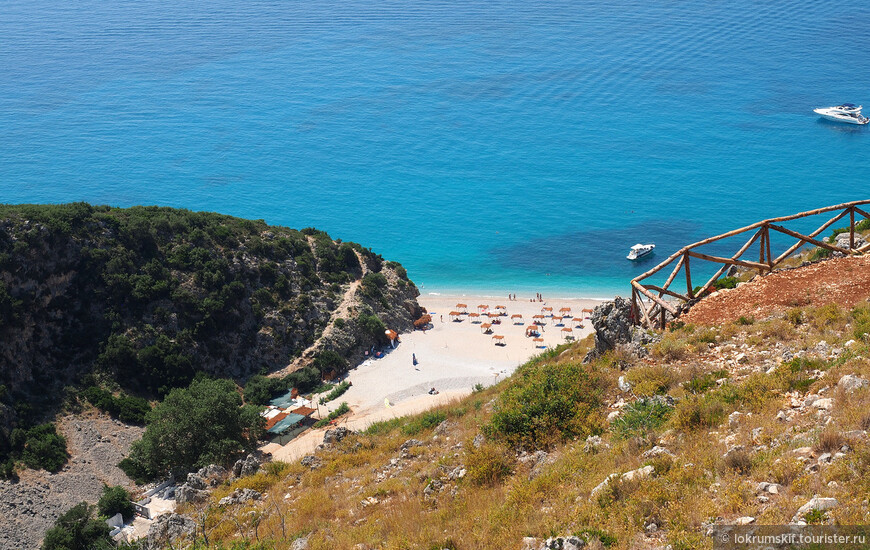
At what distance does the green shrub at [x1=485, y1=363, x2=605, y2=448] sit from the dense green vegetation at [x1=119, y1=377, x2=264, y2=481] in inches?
631

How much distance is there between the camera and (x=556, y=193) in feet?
247

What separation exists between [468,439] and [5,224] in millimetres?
33306

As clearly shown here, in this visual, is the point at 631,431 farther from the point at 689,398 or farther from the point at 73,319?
the point at 73,319

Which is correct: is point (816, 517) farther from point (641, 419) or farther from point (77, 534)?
point (77, 534)

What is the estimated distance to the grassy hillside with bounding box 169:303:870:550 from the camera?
29.1 ft

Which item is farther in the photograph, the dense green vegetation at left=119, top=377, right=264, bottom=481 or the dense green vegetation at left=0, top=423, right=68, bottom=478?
the dense green vegetation at left=0, top=423, right=68, bottom=478

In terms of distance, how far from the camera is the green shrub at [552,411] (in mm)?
13492

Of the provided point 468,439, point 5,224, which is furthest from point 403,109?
point 468,439

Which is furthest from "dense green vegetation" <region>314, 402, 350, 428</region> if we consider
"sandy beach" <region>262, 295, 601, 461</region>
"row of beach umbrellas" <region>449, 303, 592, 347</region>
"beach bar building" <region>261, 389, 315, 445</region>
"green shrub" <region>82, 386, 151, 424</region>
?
"row of beach umbrellas" <region>449, 303, 592, 347</region>

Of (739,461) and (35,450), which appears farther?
(35,450)

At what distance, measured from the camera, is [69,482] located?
96.6 ft

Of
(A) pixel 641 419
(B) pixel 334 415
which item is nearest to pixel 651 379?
(A) pixel 641 419

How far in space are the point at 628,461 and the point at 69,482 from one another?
27520mm

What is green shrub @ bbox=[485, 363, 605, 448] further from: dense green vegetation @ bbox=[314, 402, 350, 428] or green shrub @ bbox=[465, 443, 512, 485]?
dense green vegetation @ bbox=[314, 402, 350, 428]
